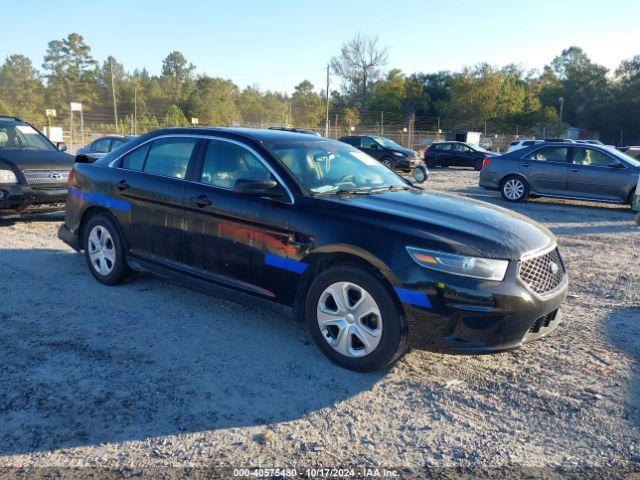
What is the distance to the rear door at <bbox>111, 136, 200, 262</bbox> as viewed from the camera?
4871 mm

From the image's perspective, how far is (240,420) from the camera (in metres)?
3.19

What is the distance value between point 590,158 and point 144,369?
11977mm

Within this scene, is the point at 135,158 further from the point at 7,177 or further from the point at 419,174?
the point at 7,177

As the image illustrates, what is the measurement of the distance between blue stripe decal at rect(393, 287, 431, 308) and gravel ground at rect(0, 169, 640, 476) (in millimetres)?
578

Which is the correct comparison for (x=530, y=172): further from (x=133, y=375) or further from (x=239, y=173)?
(x=133, y=375)

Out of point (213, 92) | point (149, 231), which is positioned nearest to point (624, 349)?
point (149, 231)

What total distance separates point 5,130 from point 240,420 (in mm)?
8216

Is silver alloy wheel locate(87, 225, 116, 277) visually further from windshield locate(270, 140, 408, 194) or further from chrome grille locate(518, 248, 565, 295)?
chrome grille locate(518, 248, 565, 295)

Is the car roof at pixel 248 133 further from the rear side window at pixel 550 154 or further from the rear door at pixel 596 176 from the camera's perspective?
the rear side window at pixel 550 154

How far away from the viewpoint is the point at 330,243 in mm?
3852

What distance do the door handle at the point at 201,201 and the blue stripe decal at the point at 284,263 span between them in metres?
0.75

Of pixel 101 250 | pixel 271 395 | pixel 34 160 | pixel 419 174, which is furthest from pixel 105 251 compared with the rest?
pixel 34 160

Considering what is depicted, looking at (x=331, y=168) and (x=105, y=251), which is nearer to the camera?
(x=331, y=168)

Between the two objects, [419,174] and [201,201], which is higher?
[419,174]
